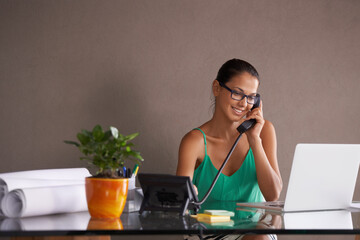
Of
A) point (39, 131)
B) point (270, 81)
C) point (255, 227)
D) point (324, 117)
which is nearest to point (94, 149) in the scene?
point (255, 227)

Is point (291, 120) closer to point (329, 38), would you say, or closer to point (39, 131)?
point (329, 38)

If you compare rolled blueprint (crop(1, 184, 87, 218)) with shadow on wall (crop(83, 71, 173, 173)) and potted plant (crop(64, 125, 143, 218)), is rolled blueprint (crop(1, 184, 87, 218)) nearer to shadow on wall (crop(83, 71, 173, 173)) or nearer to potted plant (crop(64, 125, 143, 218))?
potted plant (crop(64, 125, 143, 218))

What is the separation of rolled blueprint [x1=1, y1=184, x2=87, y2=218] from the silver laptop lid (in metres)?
0.79

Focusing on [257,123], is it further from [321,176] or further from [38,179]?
[38,179]

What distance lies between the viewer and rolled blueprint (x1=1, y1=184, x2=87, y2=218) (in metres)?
1.35

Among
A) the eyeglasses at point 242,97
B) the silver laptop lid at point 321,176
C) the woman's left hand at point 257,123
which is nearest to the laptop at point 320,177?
the silver laptop lid at point 321,176

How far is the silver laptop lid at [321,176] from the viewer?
1.62m

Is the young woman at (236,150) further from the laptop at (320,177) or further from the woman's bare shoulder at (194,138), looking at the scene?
the laptop at (320,177)

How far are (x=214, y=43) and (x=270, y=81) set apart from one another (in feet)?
1.37

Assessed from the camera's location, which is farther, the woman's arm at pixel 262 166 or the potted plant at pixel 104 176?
the woman's arm at pixel 262 166

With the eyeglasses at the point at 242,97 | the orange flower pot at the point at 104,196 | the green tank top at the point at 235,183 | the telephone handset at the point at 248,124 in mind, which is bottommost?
the green tank top at the point at 235,183

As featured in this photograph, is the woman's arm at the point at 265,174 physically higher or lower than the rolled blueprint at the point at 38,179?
lower

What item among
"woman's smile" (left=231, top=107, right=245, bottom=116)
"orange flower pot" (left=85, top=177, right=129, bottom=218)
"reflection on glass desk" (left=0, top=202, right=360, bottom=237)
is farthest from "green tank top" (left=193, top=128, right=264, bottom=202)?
"orange flower pot" (left=85, top=177, right=129, bottom=218)

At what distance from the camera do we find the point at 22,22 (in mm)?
2516
